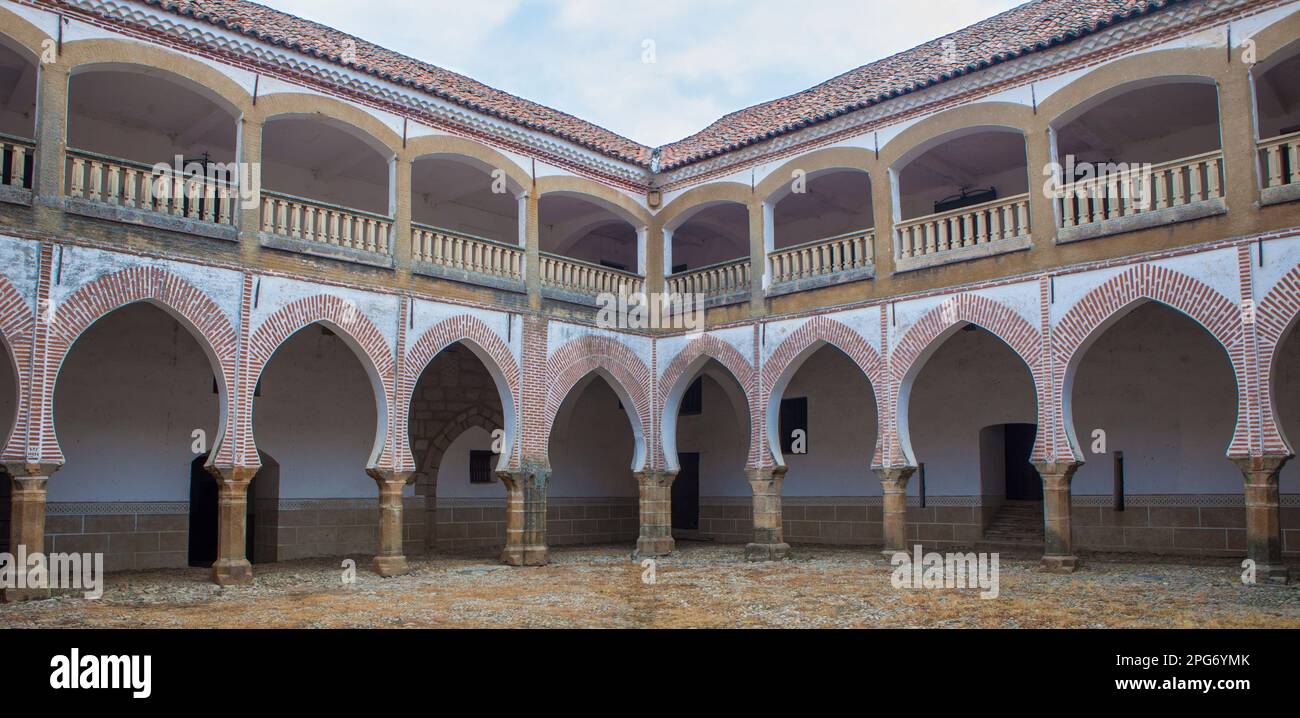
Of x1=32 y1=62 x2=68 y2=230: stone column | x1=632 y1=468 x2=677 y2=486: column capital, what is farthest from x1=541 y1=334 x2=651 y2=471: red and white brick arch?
x1=32 y1=62 x2=68 y2=230: stone column

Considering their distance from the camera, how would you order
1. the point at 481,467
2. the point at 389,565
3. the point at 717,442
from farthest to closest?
the point at 717,442, the point at 481,467, the point at 389,565

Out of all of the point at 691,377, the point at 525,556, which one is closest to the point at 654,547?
the point at 525,556

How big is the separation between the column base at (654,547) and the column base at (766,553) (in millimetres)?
1655

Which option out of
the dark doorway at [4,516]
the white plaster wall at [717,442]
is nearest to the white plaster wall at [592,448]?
the white plaster wall at [717,442]

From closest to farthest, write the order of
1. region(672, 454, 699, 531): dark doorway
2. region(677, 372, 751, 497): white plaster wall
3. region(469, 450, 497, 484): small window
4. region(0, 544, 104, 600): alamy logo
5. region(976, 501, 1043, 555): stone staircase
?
region(0, 544, 104, 600): alamy logo → region(976, 501, 1043, 555): stone staircase → region(469, 450, 497, 484): small window → region(677, 372, 751, 497): white plaster wall → region(672, 454, 699, 531): dark doorway

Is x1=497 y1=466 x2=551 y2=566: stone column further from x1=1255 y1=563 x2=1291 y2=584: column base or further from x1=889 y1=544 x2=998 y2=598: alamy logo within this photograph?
x1=1255 y1=563 x2=1291 y2=584: column base

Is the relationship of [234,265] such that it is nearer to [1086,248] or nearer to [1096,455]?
[1086,248]

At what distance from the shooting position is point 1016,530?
55.9 feet

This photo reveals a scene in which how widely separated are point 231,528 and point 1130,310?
38.5 feet

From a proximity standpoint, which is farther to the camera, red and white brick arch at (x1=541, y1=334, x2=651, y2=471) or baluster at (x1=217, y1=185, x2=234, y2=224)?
red and white brick arch at (x1=541, y1=334, x2=651, y2=471)

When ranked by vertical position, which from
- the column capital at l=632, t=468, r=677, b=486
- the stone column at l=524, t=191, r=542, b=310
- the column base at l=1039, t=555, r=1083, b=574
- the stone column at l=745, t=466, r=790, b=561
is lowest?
the column base at l=1039, t=555, r=1083, b=574

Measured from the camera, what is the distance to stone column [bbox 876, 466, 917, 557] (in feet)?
48.7

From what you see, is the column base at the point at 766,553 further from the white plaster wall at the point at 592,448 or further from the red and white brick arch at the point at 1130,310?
the white plaster wall at the point at 592,448

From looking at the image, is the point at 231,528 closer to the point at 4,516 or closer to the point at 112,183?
the point at 4,516
